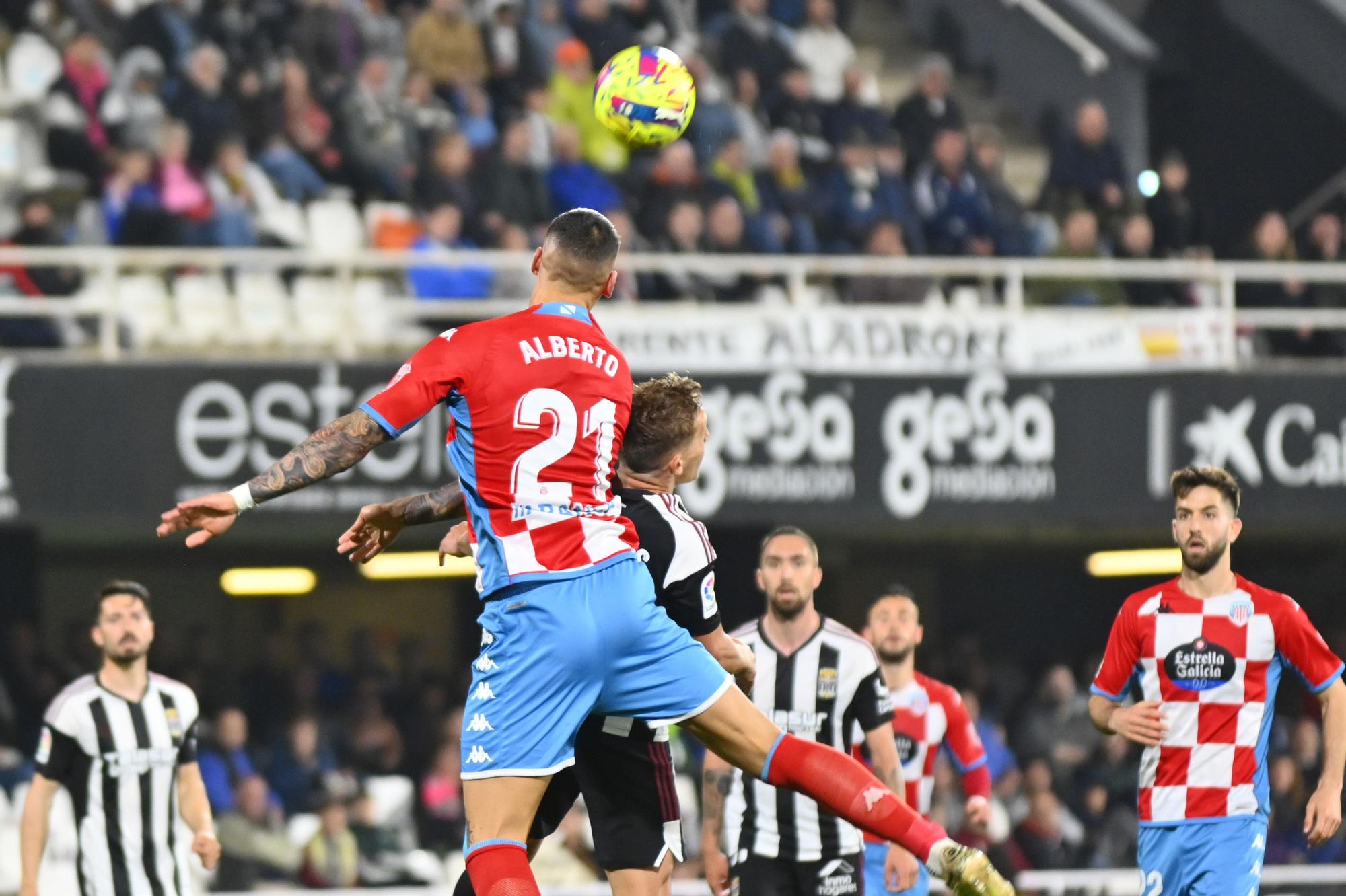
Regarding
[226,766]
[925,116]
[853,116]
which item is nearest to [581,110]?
[853,116]

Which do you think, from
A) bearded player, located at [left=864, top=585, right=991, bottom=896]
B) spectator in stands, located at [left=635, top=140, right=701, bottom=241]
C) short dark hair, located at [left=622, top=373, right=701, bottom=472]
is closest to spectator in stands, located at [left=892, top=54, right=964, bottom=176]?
spectator in stands, located at [left=635, top=140, right=701, bottom=241]

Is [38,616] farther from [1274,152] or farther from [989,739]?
[1274,152]

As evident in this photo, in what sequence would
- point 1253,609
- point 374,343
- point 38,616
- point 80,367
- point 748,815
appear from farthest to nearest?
1. point 38,616
2. point 374,343
3. point 80,367
4. point 748,815
5. point 1253,609

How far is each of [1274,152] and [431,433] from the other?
1048 cm

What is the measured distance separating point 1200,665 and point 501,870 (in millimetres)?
3268

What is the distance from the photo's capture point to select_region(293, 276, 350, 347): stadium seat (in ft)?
46.6

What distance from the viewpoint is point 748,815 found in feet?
28.7

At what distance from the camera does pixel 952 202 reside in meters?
16.7

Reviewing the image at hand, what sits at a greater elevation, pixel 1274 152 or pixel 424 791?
pixel 1274 152

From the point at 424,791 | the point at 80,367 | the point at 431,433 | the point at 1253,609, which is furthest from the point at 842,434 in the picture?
the point at 1253,609

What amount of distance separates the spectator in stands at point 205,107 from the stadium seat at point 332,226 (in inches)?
31.8

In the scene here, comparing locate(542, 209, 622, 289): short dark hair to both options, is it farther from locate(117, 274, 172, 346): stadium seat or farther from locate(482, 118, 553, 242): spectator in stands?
locate(482, 118, 553, 242): spectator in stands

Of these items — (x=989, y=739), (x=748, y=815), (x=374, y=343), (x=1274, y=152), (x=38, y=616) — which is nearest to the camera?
(x=748, y=815)

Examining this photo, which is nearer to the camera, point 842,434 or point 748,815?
point 748,815
